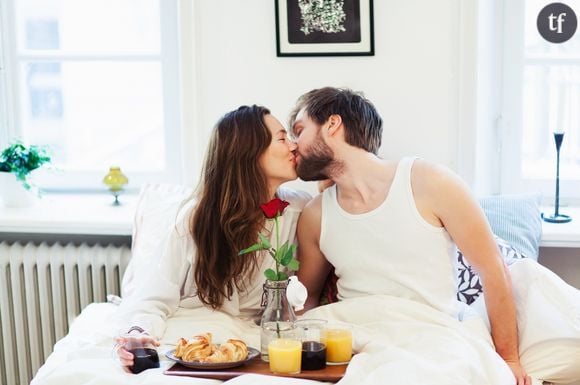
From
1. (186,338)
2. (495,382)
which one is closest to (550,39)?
(495,382)

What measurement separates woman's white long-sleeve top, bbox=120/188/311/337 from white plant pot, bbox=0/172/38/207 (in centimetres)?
81

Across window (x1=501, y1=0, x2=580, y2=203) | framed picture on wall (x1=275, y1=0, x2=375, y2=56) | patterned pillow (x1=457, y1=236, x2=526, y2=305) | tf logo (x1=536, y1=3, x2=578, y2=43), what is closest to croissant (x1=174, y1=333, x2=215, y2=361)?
patterned pillow (x1=457, y1=236, x2=526, y2=305)

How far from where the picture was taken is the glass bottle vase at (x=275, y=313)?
6.59 ft

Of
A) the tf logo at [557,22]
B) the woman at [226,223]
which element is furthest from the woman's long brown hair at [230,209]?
the tf logo at [557,22]

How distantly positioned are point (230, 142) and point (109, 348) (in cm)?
63

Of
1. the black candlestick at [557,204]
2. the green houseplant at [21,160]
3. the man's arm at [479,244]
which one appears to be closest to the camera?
the man's arm at [479,244]

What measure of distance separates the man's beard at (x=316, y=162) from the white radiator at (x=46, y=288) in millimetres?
883

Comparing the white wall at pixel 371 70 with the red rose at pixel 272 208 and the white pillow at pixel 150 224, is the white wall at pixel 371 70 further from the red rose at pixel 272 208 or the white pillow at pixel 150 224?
the red rose at pixel 272 208

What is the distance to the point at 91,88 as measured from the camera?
10.6 ft

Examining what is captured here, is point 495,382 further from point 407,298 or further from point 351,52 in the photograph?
point 351,52

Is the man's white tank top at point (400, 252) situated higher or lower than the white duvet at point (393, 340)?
higher

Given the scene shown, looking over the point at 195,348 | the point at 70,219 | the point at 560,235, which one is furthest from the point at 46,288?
the point at 560,235

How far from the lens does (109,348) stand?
7.22 feet

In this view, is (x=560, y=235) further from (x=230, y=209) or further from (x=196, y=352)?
(x=196, y=352)
